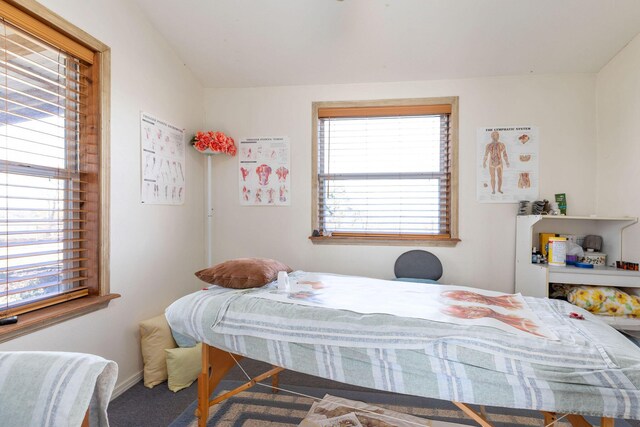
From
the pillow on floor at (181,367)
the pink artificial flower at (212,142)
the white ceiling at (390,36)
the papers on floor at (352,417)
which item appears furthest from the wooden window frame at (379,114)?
the papers on floor at (352,417)

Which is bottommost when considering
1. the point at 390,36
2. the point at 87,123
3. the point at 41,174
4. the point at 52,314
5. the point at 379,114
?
the point at 52,314

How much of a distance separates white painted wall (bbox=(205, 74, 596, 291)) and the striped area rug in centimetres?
116

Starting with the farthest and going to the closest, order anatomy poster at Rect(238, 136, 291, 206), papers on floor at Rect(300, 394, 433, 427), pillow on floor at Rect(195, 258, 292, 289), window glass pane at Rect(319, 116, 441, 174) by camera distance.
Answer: anatomy poster at Rect(238, 136, 291, 206)
window glass pane at Rect(319, 116, 441, 174)
pillow on floor at Rect(195, 258, 292, 289)
papers on floor at Rect(300, 394, 433, 427)

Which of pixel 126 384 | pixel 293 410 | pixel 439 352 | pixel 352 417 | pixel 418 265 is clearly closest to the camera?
pixel 439 352

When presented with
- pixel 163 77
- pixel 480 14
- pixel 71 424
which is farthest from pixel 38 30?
pixel 480 14

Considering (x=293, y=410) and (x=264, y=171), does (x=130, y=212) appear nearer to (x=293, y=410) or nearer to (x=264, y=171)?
(x=264, y=171)

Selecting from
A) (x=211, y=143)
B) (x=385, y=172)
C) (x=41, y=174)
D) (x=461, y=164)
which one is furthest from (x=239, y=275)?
(x=461, y=164)

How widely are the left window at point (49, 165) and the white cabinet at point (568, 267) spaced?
10.2ft

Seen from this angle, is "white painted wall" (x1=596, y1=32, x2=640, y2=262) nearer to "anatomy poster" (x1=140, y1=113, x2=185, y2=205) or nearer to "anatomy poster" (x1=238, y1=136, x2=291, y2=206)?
"anatomy poster" (x1=238, y1=136, x2=291, y2=206)

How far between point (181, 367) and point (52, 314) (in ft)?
2.80

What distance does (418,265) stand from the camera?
2.84 meters

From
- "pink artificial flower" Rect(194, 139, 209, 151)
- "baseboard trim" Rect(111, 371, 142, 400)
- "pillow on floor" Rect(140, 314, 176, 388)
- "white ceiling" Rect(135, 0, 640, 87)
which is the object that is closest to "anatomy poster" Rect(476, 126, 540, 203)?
"white ceiling" Rect(135, 0, 640, 87)

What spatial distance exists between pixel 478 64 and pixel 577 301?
203 centimetres

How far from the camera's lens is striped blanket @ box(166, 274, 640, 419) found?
42.1 inches
